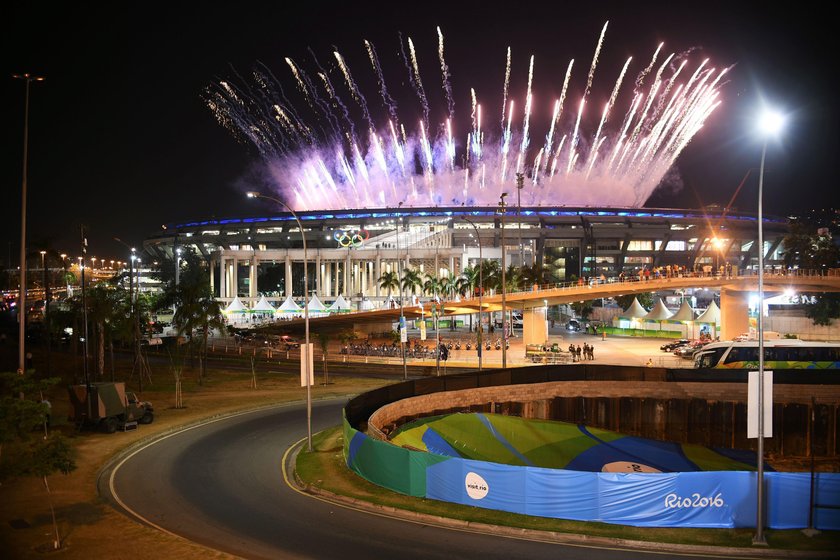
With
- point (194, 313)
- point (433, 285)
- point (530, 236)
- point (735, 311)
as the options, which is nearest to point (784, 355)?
point (735, 311)

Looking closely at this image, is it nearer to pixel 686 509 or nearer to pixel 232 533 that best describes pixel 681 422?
pixel 686 509

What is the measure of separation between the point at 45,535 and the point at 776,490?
19747 mm

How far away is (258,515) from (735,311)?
64667 millimetres

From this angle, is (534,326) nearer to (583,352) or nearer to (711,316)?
(583,352)

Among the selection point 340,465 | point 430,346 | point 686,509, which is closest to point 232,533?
point 340,465

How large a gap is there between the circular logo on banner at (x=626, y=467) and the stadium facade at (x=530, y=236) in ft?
362

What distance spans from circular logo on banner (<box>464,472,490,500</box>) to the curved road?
5.74 feet

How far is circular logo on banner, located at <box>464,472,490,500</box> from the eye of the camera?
18.9 m

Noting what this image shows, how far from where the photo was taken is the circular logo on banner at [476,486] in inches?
743

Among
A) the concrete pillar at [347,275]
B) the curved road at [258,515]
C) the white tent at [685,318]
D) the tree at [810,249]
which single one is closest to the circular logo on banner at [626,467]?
the curved road at [258,515]

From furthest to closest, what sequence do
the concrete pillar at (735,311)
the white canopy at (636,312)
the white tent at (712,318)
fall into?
1. the white canopy at (636,312)
2. the white tent at (712,318)
3. the concrete pillar at (735,311)

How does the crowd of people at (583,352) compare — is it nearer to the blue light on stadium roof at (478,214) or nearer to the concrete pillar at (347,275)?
the concrete pillar at (347,275)

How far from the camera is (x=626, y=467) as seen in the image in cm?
2705

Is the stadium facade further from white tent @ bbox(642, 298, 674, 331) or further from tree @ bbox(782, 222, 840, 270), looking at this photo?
white tent @ bbox(642, 298, 674, 331)
